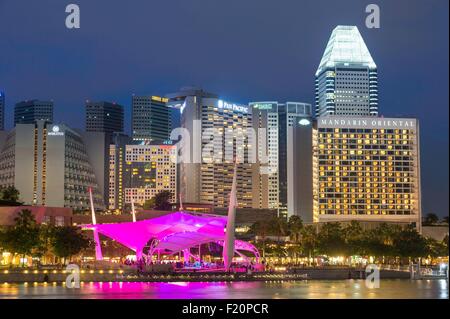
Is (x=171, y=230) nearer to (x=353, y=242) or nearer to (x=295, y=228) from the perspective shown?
(x=353, y=242)

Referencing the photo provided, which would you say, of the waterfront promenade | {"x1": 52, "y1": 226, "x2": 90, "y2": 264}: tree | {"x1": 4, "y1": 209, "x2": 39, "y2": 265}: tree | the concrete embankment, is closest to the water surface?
the waterfront promenade

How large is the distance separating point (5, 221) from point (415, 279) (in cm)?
6211

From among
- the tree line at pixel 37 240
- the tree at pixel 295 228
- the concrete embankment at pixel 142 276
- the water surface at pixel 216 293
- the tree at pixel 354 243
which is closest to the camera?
the water surface at pixel 216 293

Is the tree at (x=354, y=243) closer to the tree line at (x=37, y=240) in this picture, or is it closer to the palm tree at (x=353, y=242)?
the palm tree at (x=353, y=242)

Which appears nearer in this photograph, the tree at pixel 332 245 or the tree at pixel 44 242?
the tree at pixel 44 242

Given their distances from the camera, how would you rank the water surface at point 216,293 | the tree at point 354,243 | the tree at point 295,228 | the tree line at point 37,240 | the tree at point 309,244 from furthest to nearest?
the tree at point 295,228 < the tree at point 309,244 < the tree at point 354,243 < the tree line at point 37,240 < the water surface at point 216,293

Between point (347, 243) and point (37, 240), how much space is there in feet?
184

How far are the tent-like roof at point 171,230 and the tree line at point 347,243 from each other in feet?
112

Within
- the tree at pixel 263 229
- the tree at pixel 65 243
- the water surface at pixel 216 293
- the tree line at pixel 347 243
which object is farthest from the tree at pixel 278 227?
the water surface at pixel 216 293

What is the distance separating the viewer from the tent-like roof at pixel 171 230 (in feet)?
350

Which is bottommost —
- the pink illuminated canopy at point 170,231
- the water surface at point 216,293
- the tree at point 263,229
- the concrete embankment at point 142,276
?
the concrete embankment at point 142,276
